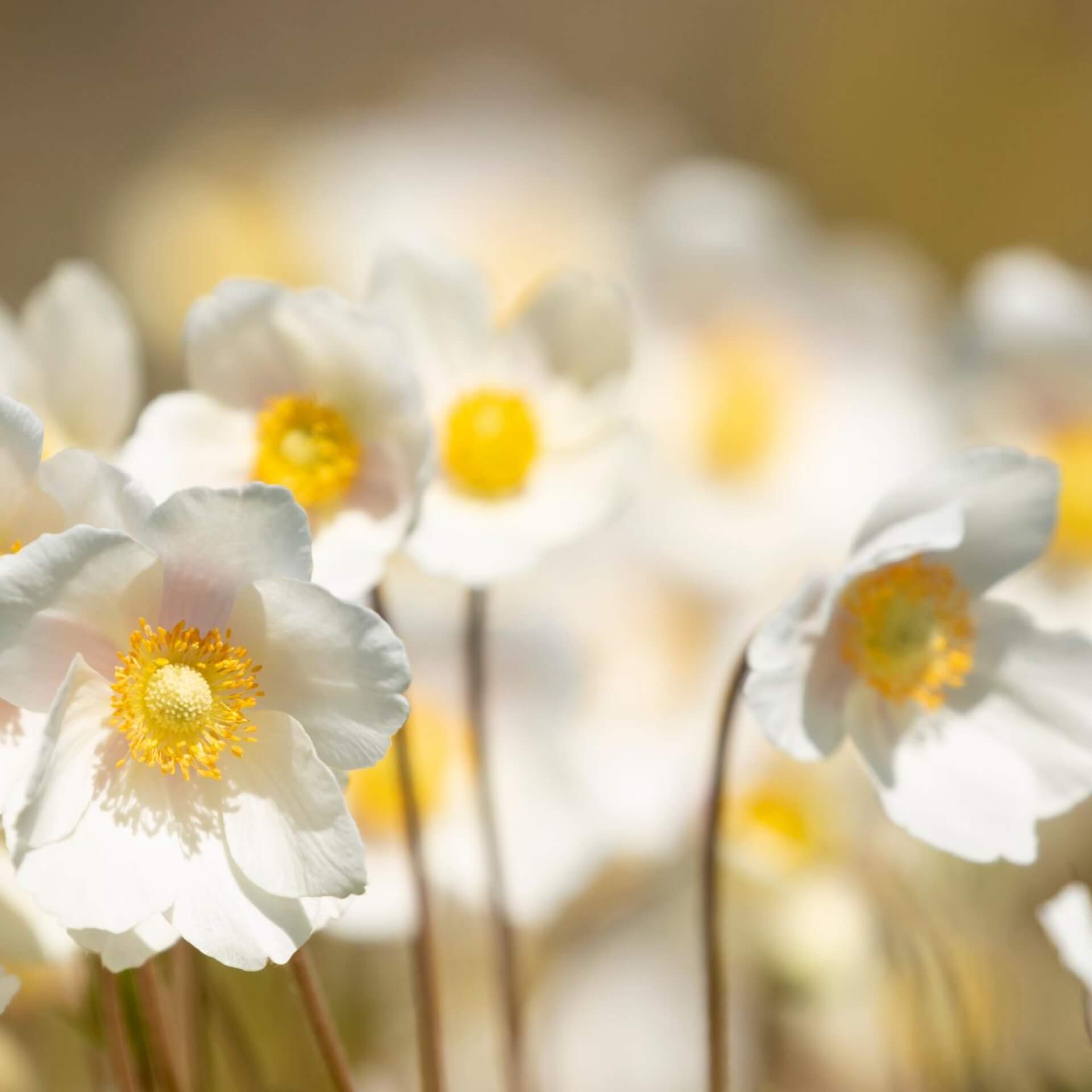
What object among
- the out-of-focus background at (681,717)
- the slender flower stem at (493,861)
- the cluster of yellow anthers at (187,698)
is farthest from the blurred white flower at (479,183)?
the cluster of yellow anthers at (187,698)

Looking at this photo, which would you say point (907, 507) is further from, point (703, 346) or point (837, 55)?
point (837, 55)

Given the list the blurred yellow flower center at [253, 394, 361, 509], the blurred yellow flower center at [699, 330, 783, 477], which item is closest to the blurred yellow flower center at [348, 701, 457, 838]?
the blurred yellow flower center at [253, 394, 361, 509]

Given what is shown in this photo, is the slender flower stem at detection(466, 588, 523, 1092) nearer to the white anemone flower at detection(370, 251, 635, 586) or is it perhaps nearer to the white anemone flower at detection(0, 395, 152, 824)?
the white anemone flower at detection(370, 251, 635, 586)

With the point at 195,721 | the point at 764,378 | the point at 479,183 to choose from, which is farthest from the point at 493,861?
the point at 479,183

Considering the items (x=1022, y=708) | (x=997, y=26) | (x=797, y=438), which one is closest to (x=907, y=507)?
(x=1022, y=708)

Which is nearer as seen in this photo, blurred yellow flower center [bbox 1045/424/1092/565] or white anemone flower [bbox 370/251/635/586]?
white anemone flower [bbox 370/251/635/586]

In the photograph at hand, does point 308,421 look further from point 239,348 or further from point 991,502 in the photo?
point 991,502
